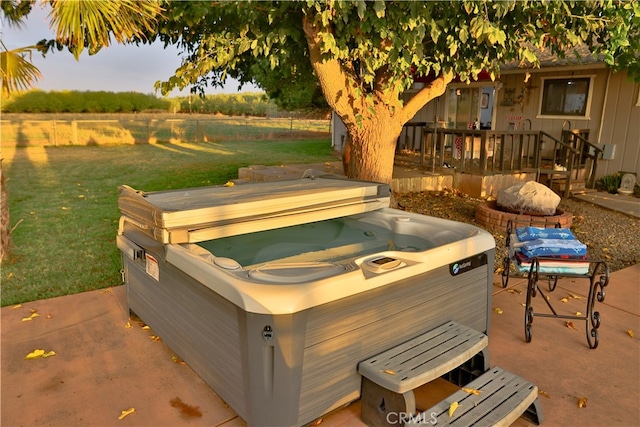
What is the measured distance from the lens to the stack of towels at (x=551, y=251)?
3.22m

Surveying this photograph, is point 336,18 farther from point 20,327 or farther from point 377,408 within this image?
point 20,327

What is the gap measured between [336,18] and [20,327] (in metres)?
3.77

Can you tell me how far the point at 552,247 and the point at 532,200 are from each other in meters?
2.78

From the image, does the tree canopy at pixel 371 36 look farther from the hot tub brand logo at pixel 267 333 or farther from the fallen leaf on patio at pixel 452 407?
the fallen leaf on patio at pixel 452 407

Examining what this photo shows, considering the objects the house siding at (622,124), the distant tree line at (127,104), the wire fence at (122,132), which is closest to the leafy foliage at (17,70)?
the house siding at (622,124)

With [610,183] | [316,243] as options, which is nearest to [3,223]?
[316,243]

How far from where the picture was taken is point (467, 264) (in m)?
2.82

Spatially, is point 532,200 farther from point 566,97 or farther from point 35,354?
point 35,354

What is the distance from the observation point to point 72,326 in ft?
11.0

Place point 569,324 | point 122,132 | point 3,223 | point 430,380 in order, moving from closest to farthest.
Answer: point 430,380
point 569,324
point 3,223
point 122,132

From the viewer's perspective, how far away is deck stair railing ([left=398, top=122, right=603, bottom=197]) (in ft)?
→ 24.7

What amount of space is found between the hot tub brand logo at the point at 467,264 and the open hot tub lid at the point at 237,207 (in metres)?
0.93

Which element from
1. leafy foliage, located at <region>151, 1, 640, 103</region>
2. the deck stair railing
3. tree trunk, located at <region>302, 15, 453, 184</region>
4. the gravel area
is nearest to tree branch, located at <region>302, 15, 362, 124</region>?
tree trunk, located at <region>302, 15, 453, 184</region>

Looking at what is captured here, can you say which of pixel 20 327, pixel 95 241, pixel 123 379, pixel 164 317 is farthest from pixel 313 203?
pixel 95 241
